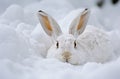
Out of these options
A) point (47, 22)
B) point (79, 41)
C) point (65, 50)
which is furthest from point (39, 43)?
point (65, 50)

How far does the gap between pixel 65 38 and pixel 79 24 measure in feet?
1.85

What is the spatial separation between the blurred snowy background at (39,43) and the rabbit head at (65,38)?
0.22 metres

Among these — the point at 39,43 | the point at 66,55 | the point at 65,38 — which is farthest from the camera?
the point at 39,43

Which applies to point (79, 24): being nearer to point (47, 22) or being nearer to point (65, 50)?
point (47, 22)

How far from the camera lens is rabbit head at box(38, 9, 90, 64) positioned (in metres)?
5.83

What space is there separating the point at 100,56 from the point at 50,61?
4.46ft

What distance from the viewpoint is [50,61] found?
5.40m

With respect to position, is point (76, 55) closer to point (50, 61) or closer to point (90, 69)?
point (50, 61)

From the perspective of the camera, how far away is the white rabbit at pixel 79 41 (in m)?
5.99

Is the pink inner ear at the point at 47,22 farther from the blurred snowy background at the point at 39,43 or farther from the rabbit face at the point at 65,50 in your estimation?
the rabbit face at the point at 65,50

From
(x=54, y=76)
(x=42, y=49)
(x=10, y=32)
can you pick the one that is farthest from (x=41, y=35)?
(x=54, y=76)

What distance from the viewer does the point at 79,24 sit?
658 cm

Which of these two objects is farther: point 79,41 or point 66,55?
point 79,41

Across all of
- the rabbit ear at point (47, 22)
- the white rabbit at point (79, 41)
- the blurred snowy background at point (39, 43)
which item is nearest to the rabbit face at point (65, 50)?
the white rabbit at point (79, 41)
